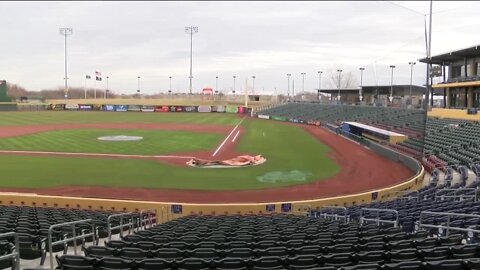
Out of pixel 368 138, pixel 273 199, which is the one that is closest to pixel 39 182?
pixel 273 199

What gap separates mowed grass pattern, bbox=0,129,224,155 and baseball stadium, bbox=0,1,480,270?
251 mm

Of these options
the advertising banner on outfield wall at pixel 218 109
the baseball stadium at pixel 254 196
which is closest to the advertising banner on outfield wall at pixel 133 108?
the advertising banner on outfield wall at pixel 218 109

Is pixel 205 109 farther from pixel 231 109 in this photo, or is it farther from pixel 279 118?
pixel 279 118

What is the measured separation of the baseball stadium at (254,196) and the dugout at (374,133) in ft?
0.59

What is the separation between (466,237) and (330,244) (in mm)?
3617

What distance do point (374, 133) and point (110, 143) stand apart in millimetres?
26599

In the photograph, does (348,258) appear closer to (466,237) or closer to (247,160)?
(466,237)

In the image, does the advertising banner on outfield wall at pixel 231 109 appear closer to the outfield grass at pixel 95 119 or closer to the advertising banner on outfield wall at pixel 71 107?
the outfield grass at pixel 95 119

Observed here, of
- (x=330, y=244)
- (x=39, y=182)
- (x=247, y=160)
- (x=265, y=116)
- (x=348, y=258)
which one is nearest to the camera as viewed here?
(x=348, y=258)

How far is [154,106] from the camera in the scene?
109 meters

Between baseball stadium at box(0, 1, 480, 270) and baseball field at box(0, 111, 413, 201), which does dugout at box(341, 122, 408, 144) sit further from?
baseball field at box(0, 111, 413, 201)

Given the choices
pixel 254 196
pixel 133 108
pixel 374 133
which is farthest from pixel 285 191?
pixel 133 108

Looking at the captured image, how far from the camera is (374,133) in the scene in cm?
4388

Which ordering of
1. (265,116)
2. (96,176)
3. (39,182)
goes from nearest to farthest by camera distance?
(39,182) < (96,176) < (265,116)
